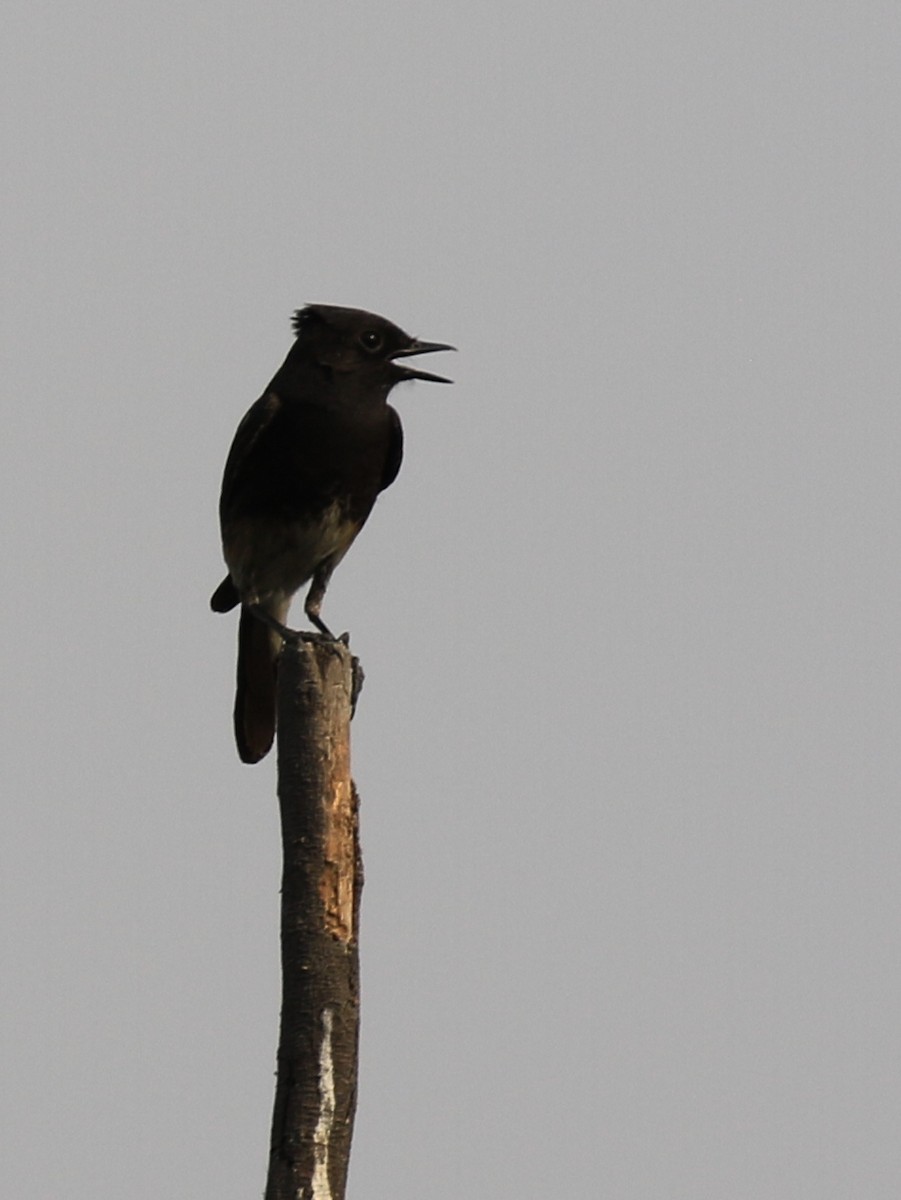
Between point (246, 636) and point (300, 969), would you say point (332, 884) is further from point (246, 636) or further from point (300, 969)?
point (246, 636)

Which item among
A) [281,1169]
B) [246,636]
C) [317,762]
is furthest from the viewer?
[246,636]

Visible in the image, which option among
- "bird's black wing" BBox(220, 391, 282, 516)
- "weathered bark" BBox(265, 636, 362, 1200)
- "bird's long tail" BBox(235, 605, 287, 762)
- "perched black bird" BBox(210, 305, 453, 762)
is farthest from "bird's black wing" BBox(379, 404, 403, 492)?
"weathered bark" BBox(265, 636, 362, 1200)

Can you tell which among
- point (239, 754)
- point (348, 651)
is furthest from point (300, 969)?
point (239, 754)

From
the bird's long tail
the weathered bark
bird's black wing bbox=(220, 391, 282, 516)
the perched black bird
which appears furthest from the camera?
the bird's long tail

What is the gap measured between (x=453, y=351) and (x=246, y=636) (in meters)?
1.58

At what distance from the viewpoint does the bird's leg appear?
8.80 metres

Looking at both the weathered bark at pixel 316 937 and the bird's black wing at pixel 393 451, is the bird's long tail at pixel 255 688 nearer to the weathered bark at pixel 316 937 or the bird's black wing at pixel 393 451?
the bird's black wing at pixel 393 451

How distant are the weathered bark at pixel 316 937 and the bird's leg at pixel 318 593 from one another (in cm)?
216

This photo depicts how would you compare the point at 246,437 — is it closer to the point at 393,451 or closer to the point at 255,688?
the point at 393,451

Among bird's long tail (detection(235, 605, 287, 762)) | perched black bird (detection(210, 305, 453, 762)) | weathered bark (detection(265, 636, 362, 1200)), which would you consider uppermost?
perched black bird (detection(210, 305, 453, 762))

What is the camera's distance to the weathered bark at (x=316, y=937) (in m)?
6.00

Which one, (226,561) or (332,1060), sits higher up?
(226,561)

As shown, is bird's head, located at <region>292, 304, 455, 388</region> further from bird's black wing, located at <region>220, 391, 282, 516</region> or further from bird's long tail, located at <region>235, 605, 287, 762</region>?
bird's long tail, located at <region>235, 605, 287, 762</region>

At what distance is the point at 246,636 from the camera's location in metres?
9.19
